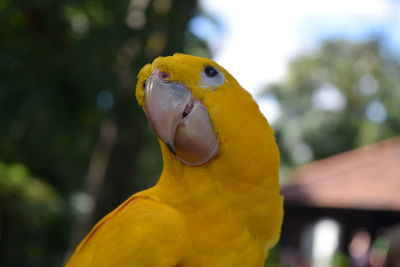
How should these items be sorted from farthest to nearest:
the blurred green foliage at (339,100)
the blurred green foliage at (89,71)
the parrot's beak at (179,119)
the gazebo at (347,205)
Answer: the blurred green foliage at (339,100) < the gazebo at (347,205) < the blurred green foliage at (89,71) < the parrot's beak at (179,119)

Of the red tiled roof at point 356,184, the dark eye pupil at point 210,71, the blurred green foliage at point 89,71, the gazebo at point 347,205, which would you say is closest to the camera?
the dark eye pupil at point 210,71

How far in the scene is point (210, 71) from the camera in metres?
1.70

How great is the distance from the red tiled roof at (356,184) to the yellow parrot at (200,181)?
7.94 m

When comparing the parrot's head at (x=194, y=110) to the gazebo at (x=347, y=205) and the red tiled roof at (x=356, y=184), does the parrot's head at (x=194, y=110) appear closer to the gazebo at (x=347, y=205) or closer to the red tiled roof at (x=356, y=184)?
the gazebo at (x=347, y=205)

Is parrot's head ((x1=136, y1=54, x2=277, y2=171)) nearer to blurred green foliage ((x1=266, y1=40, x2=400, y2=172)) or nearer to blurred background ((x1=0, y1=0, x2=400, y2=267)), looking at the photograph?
blurred background ((x1=0, y1=0, x2=400, y2=267))

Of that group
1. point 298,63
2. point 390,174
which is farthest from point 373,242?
point 298,63

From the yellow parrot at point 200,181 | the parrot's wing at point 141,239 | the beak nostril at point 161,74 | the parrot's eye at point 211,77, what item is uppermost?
the parrot's eye at point 211,77

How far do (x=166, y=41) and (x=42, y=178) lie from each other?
6.81 m

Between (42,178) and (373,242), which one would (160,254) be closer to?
(42,178)

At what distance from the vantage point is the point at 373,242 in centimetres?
1033

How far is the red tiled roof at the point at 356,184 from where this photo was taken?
939cm

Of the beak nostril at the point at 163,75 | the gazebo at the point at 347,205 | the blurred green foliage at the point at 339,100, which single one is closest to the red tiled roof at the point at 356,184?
the gazebo at the point at 347,205

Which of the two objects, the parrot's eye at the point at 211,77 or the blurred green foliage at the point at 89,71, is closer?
the parrot's eye at the point at 211,77

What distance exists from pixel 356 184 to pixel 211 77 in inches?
355
